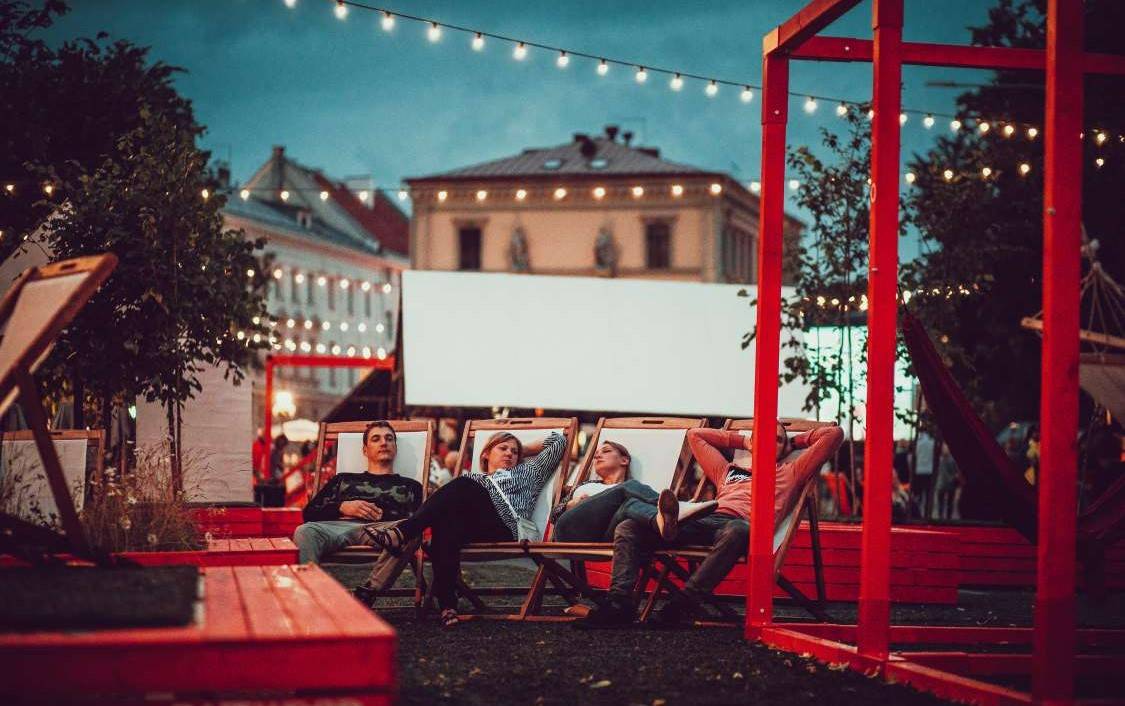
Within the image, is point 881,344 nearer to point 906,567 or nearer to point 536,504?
point 536,504

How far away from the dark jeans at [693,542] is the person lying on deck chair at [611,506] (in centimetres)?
8

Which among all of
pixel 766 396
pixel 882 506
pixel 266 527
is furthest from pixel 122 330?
pixel 882 506

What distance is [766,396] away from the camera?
6.30m

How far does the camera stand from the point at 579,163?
5225cm

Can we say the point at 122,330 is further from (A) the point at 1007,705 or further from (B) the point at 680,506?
(A) the point at 1007,705

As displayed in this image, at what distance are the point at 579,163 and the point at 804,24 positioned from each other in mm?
46520

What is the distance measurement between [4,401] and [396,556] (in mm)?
3047

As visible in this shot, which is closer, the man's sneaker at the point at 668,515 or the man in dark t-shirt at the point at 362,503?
the man's sneaker at the point at 668,515

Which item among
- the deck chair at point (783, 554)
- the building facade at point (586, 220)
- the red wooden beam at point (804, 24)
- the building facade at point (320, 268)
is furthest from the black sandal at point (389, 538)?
the building facade at point (586, 220)

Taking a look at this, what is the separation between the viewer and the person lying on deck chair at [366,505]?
734cm

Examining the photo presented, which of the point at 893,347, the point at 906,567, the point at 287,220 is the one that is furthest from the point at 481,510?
the point at 287,220

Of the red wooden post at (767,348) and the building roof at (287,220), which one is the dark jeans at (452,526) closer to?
the red wooden post at (767,348)

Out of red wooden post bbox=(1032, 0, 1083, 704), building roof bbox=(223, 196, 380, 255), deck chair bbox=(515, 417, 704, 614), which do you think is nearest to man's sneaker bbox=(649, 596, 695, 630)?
deck chair bbox=(515, 417, 704, 614)

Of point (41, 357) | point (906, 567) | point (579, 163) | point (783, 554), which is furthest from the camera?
point (579, 163)
